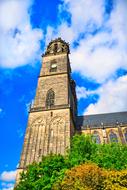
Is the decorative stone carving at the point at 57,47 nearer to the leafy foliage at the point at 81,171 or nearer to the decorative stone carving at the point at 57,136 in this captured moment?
the decorative stone carving at the point at 57,136

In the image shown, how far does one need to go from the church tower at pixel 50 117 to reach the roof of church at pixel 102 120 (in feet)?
17.3

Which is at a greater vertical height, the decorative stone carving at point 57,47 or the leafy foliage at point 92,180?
the decorative stone carving at point 57,47

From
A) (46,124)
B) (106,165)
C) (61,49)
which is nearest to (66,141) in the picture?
(46,124)

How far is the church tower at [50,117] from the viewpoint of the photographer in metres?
29.8

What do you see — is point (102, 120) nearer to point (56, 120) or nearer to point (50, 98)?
point (50, 98)

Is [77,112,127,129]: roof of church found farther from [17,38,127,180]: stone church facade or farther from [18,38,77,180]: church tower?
[18,38,77,180]: church tower

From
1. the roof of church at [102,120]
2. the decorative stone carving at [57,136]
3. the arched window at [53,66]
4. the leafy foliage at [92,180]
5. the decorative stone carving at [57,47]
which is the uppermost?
the decorative stone carving at [57,47]

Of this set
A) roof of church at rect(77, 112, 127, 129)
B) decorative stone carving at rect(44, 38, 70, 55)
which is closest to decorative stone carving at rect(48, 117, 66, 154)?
roof of church at rect(77, 112, 127, 129)

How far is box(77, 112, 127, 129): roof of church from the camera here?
38822 millimetres

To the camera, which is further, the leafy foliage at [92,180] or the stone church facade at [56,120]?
the stone church facade at [56,120]

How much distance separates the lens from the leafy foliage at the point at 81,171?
15695mm

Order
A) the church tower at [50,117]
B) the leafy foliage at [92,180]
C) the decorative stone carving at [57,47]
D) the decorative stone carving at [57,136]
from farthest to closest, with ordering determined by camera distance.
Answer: the decorative stone carving at [57,47] → the church tower at [50,117] → the decorative stone carving at [57,136] → the leafy foliage at [92,180]

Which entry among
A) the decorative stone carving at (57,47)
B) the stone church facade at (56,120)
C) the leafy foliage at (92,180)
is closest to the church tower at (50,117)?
the stone church facade at (56,120)

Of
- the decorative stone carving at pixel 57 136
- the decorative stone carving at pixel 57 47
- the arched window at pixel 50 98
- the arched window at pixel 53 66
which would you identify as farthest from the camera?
the decorative stone carving at pixel 57 47
